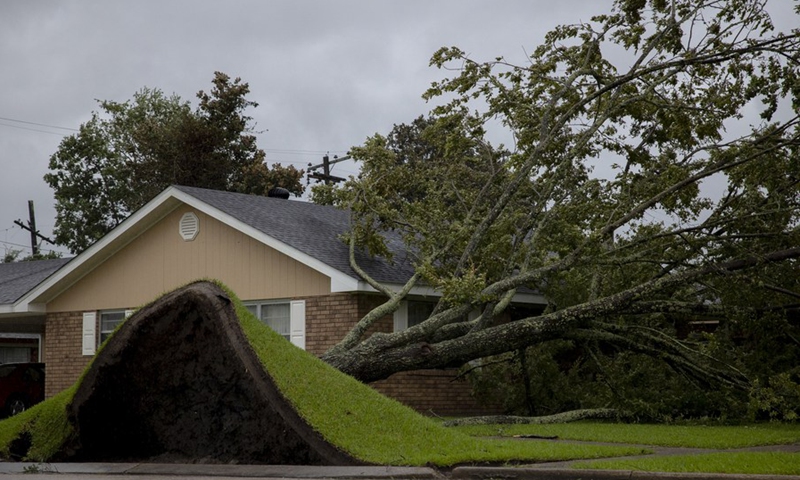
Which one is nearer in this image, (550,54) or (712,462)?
(712,462)

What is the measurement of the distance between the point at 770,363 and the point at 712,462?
6.98m

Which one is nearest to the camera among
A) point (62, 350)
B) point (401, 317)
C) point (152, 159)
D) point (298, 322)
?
point (298, 322)

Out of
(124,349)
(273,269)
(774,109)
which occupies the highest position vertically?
(774,109)

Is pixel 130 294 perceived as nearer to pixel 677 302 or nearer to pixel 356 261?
pixel 356 261

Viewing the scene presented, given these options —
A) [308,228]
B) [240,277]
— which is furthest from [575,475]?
[308,228]

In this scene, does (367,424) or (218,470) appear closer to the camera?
(218,470)

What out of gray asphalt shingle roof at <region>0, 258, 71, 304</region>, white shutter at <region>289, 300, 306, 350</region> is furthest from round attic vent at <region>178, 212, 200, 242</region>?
gray asphalt shingle roof at <region>0, 258, 71, 304</region>

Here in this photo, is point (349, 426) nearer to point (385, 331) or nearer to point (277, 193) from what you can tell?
point (385, 331)

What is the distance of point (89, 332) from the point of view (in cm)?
2225

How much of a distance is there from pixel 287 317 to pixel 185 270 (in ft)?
9.11

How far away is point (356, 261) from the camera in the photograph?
19469 mm

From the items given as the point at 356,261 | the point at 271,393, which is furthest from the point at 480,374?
the point at 271,393

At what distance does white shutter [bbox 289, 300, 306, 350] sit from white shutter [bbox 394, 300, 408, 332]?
174 cm

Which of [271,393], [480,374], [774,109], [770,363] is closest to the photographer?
[271,393]
